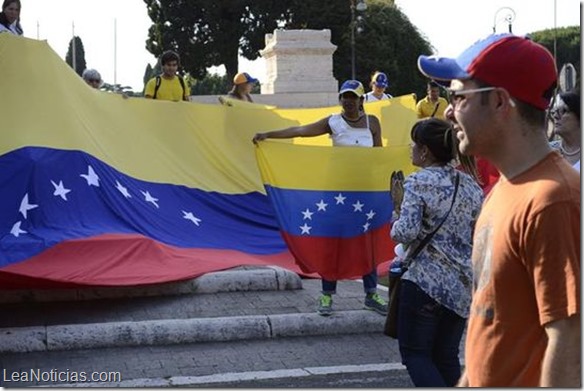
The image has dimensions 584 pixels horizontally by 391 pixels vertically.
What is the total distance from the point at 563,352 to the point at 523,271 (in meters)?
0.23

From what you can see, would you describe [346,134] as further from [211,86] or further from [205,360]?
[211,86]

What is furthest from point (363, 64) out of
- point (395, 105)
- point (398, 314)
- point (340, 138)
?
point (398, 314)

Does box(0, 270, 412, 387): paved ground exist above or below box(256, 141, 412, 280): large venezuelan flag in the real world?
below

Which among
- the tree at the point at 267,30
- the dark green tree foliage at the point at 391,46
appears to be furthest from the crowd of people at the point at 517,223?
the tree at the point at 267,30

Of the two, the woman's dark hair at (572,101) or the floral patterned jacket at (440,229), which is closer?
the floral patterned jacket at (440,229)

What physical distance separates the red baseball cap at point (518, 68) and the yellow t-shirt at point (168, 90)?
7546 millimetres

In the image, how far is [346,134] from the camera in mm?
7227

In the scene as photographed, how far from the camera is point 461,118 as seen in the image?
7.77 ft

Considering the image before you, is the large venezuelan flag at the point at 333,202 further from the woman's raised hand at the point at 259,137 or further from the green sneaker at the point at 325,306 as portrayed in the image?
the green sneaker at the point at 325,306

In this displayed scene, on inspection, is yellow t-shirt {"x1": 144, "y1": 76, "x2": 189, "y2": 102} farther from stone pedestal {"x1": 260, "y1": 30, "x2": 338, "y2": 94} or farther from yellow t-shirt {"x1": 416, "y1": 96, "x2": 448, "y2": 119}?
stone pedestal {"x1": 260, "y1": 30, "x2": 338, "y2": 94}

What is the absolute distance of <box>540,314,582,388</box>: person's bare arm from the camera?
2035 mm

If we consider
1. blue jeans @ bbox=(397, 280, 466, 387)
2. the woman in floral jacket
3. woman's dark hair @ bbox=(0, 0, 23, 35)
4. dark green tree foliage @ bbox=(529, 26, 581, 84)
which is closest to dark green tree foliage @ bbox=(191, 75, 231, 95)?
dark green tree foliage @ bbox=(529, 26, 581, 84)

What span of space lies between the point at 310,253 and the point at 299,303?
1.77ft

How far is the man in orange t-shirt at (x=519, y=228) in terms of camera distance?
2047 millimetres
